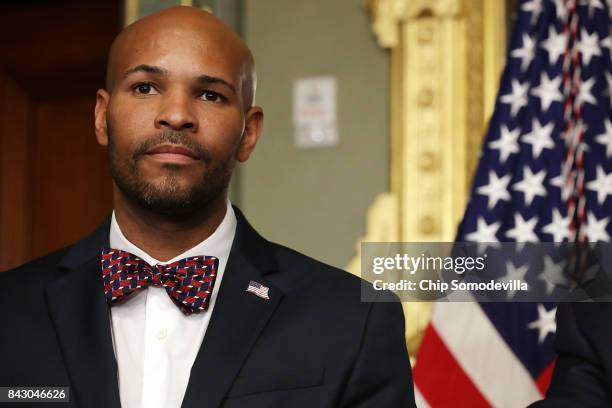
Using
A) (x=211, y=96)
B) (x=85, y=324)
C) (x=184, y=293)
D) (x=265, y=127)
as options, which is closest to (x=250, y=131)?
(x=211, y=96)

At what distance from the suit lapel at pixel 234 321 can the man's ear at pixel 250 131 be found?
15 centimetres

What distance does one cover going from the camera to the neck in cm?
206

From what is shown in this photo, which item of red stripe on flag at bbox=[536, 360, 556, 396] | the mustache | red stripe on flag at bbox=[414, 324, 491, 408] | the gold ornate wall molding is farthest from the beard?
the gold ornate wall molding

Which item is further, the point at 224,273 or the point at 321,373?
the point at 224,273

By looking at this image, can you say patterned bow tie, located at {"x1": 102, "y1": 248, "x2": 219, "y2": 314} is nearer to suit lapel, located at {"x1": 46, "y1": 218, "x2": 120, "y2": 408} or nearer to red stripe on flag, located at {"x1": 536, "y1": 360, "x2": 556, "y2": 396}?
suit lapel, located at {"x1": 46, "y1": 218, "x2": 120, "y2": 408}

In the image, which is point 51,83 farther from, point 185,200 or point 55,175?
point 185,200

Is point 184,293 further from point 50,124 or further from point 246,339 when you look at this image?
point 50,124

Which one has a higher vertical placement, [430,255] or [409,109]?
[409,109]

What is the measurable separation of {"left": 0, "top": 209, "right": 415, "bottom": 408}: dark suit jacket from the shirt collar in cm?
3

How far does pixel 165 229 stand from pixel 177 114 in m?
0.25

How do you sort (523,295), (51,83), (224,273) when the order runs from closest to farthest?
(224,273)
(523,295)
(51,83)

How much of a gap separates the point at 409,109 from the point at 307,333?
1.80 metres

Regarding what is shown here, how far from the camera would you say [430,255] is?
355cm

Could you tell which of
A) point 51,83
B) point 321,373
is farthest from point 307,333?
point 51,83
